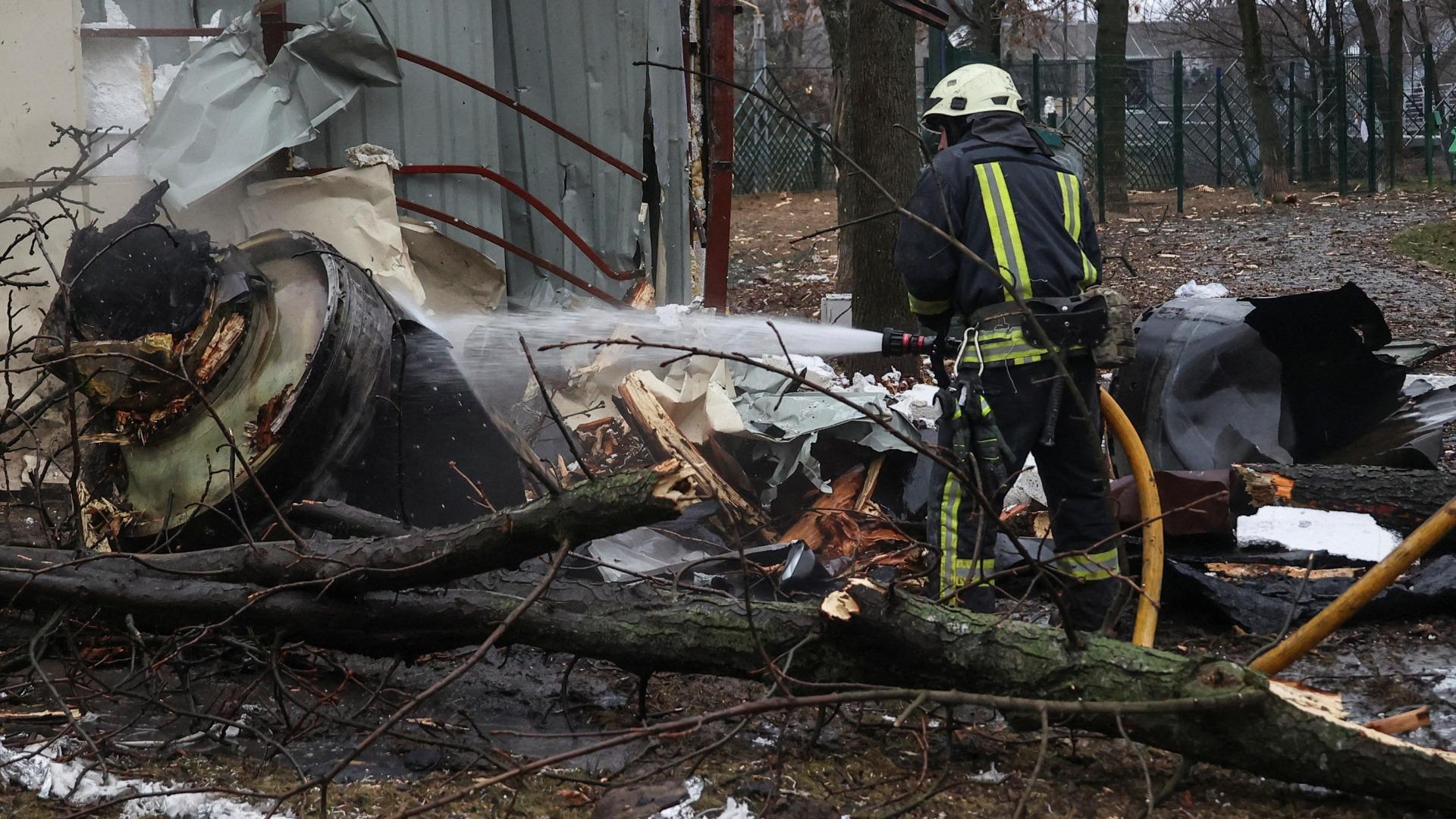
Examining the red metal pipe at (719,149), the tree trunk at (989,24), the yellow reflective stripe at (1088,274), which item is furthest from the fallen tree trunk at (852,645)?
the tree trunk at (989,24)

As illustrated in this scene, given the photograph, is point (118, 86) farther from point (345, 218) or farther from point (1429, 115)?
point (1429, 115)

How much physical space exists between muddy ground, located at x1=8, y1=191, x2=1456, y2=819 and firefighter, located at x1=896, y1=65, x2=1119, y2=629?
32 centimetres

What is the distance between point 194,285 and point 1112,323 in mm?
3101

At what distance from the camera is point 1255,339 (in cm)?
527

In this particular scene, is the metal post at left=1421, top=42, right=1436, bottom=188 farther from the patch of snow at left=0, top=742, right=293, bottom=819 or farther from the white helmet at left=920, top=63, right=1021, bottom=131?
the patch of snow at left=0, top=742, right=293, bottom=819

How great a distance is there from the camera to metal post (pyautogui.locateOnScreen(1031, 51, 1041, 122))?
14875 millimetres

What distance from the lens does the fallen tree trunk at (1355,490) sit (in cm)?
447

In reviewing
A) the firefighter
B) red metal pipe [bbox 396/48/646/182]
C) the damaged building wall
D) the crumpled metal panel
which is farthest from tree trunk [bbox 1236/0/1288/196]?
the firefighter

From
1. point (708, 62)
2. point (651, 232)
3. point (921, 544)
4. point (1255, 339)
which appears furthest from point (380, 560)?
point (708, 62)

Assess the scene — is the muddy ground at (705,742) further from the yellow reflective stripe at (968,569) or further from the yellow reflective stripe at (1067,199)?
the yellow reflective stripe at (968,569)

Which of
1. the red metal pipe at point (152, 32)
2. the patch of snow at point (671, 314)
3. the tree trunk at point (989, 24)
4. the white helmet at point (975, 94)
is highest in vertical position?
the tree trunk at point (989, 24)

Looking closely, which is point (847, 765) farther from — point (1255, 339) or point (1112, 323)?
point (1255, 339)

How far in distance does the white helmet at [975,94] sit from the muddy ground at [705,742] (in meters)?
0.76

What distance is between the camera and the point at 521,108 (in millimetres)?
6508
